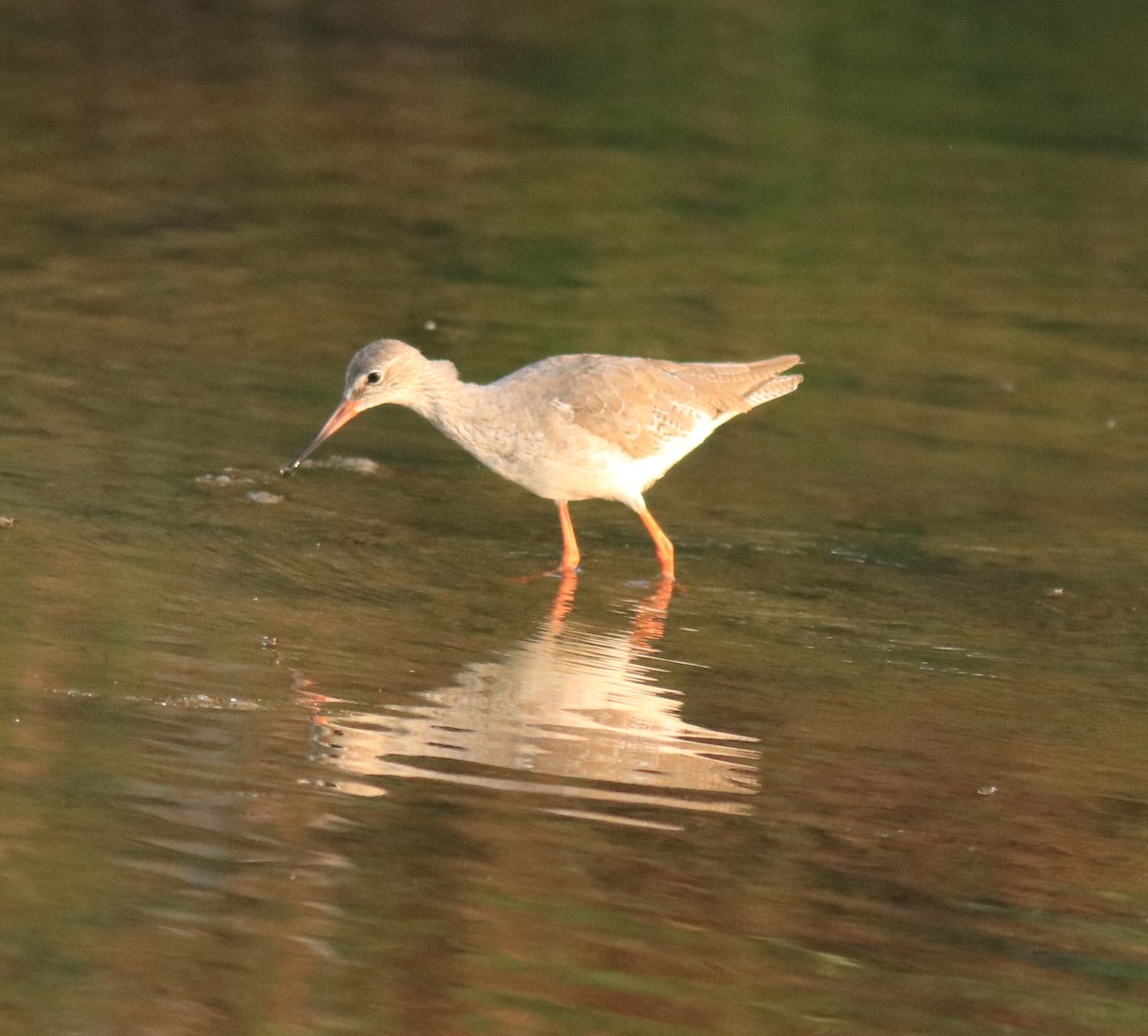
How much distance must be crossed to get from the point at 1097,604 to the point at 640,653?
1914mm

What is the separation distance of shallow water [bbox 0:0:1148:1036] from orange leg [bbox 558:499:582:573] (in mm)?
125

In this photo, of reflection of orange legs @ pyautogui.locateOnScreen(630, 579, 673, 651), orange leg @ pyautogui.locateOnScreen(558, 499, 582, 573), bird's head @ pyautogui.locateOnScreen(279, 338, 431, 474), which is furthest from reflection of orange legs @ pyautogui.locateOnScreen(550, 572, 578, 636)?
bird's head @ pyautogui.locateOnScreen(279, 338, 431, 474)

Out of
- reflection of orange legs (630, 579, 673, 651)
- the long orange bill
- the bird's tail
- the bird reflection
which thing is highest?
the bird's tail

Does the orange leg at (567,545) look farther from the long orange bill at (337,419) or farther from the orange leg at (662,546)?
the long orange bill at (337,419)

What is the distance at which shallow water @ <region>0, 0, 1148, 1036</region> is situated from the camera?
4.55m

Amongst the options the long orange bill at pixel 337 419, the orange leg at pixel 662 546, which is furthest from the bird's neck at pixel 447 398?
the orange leg at pixel 662 546

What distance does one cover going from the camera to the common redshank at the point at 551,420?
26.2 feet

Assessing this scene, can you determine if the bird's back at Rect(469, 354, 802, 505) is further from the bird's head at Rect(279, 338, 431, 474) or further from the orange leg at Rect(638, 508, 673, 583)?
the bird's head at Rect(279, 338, 431, 474)

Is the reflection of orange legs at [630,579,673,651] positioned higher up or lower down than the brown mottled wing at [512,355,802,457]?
lower down

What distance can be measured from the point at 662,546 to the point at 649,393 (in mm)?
728

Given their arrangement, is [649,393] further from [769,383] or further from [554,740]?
[554,740]

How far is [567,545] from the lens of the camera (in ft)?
26.5

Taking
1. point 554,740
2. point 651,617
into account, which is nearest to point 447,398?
point 651,617

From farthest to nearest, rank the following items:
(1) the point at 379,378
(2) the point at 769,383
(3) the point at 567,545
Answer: (2) the point at 769,383 < (3) the point at 567,545 < (1) the point at 379,378
